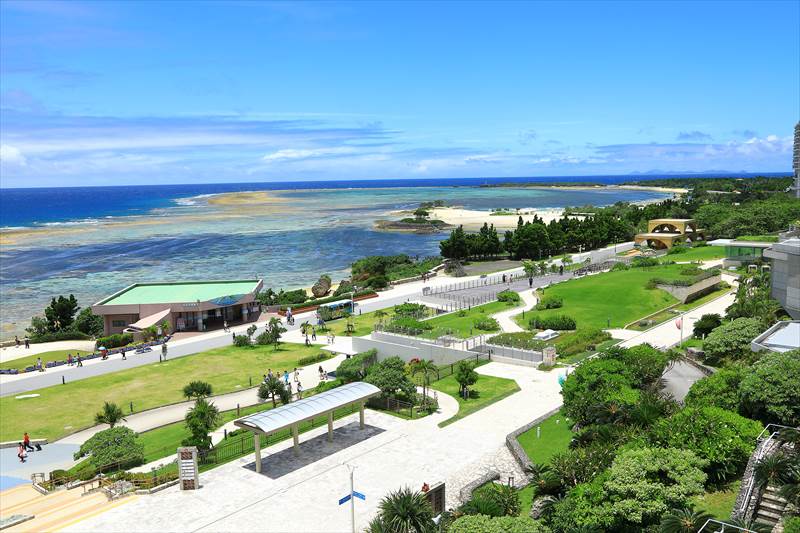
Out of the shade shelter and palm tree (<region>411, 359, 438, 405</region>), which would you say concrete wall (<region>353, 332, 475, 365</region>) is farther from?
the shade shelter

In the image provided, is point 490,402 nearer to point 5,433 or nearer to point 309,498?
point 309,498

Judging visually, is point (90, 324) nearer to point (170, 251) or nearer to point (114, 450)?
point (114, 450)

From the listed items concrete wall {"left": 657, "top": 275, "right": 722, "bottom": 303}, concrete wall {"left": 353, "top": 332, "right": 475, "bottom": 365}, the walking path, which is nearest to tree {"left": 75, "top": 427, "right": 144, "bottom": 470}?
concrete wall {"left": 353, "top": 332, "right": 475, "bottom": 365}

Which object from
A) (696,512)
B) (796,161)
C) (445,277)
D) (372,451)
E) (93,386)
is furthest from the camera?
(796,161)

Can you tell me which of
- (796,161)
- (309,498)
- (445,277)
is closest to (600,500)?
(309,498)

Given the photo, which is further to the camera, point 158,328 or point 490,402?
point 158,328

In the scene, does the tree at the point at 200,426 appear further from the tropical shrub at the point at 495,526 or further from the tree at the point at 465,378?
the tropical shrub at the point at 495,526

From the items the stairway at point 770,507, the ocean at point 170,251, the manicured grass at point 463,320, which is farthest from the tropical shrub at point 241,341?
the stairway at point 770,507

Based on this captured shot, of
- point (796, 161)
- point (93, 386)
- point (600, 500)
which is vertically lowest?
point (93, 386)

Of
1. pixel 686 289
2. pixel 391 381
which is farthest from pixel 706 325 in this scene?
pixel 391 381
